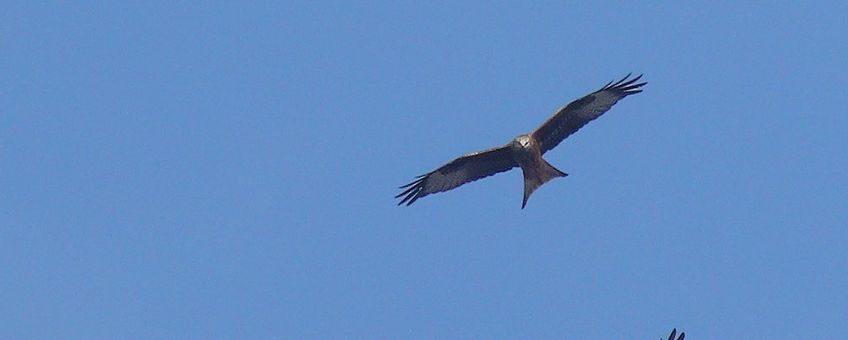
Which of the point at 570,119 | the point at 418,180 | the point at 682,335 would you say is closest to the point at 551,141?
the point at 570,119

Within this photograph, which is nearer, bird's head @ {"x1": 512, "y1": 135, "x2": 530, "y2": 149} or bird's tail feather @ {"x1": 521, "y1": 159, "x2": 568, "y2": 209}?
bird's tail feather @ {"x1": 521, "y1": 159, "x2": 568, "y2": 209}

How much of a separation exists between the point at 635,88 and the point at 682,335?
494 inches

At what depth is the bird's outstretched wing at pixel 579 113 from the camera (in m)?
22.2

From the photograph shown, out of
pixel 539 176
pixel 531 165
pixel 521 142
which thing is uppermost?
pixel 521 142

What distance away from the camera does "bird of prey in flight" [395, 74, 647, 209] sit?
72.1 ft

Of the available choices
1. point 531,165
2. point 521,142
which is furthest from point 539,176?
point 521,142

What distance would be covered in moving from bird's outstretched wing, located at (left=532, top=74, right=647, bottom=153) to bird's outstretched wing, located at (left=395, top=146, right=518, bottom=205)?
2.43 ft

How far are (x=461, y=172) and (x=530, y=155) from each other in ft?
5.19

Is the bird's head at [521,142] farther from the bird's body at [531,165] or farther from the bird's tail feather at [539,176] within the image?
the bird's tail feather at [539,176]

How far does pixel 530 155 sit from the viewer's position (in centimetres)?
2198

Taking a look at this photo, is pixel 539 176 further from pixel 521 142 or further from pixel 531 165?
pixel 521 142

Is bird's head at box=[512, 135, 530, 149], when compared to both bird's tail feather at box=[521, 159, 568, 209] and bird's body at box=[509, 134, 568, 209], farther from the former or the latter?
bird's tail feather at box=[521, 159, 568, 209]

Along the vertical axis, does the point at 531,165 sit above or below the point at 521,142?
below

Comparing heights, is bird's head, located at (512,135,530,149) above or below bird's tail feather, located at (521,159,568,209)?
above
